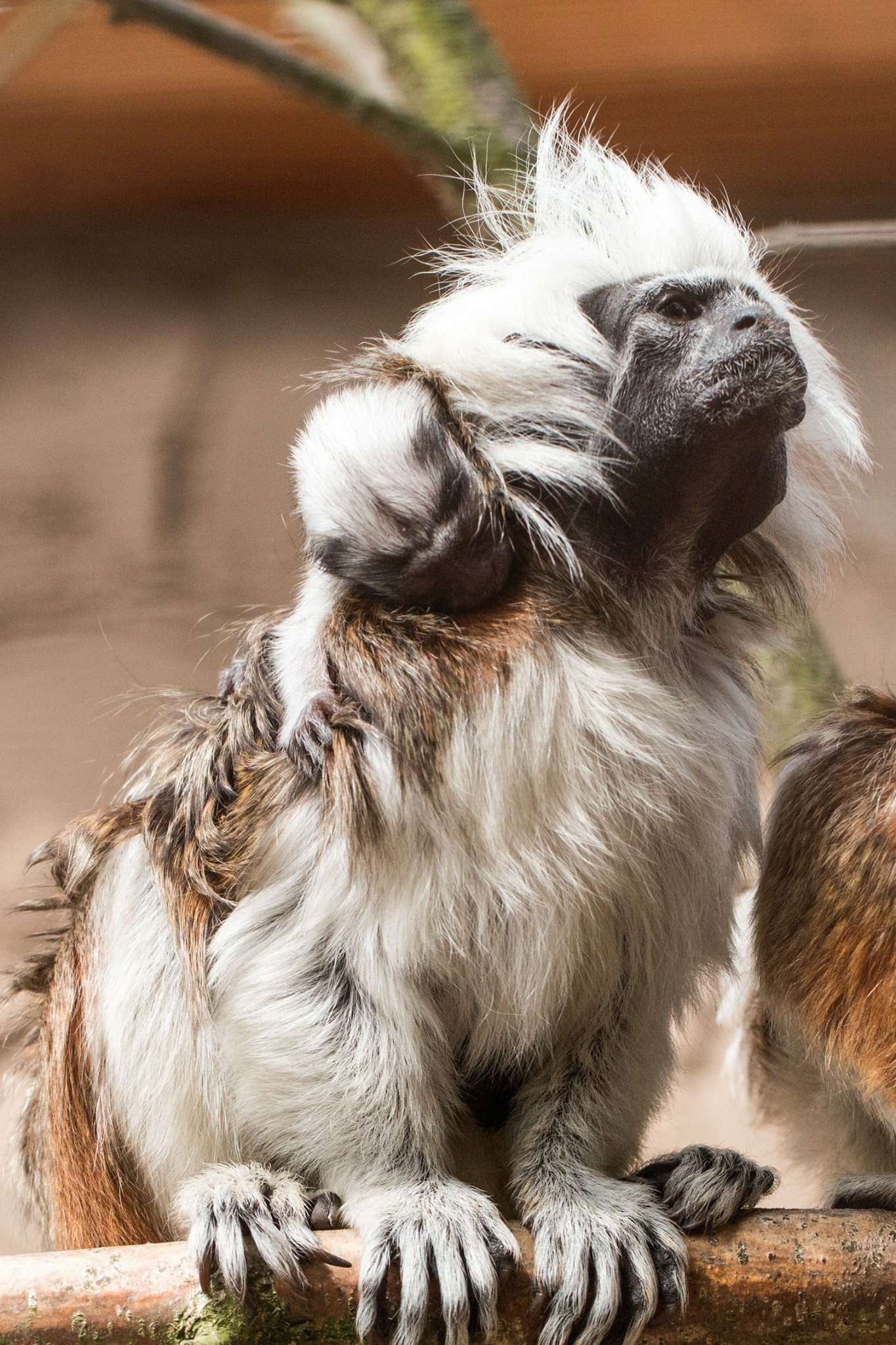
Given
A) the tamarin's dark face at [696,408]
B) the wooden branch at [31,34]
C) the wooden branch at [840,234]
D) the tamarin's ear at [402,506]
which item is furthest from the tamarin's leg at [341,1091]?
the wooden branch at [840,234]

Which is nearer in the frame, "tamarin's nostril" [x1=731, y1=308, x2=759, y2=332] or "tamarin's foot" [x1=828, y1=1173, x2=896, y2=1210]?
"tamarin's nostril" [x1=731, y1=308, x2=759, y2=332]

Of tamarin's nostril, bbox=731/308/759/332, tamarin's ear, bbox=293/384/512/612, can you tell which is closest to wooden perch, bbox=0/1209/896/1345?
tamarin's ear, bbox=293/384/512/612

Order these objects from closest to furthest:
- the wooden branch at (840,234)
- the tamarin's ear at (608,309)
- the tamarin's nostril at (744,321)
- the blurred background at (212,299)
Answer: the tamarin's nostril at (744,321) → the tamarin's ear at (608,309) → the blurred background at (212,299) → the wooden branch at (840,234)

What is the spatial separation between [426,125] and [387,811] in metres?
1.94

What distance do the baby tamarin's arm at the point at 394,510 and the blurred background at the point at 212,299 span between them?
1.95 meters

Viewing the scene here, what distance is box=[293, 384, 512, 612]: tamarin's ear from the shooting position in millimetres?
2031

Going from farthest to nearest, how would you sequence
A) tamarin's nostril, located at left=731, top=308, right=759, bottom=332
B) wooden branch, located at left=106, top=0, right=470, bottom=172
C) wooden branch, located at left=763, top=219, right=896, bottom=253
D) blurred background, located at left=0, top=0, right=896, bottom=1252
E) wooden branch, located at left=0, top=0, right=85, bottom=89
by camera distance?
1. wooden branch, located at left=763, top=219, right=896, bottom=253
2. blurred background, located at left=0, top=0, right=896, bottom=1252
3. wooden branch, located at left=0, top=0, right=85, bottom=89
4. wooden branch, located at left=106, top=0, right=470, bottom=172
5. tamarin's nostril, located at left=731, top=308, right=759, bottom=332

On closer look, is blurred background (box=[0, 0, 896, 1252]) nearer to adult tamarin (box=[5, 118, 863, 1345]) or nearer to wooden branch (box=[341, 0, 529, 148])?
wooden branch (box=[341, 0, 529, 148])

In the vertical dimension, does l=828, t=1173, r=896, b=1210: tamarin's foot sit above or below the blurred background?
below

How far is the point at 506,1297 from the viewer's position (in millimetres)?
1999

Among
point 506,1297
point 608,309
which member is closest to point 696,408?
point 608,309

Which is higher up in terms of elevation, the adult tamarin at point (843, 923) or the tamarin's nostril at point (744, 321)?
the tamarin's nostril at point (744, 321)

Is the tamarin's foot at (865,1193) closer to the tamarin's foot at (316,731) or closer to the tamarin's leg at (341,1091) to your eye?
the tamarin's leg at (341,1091)

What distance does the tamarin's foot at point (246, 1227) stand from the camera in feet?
6.44
